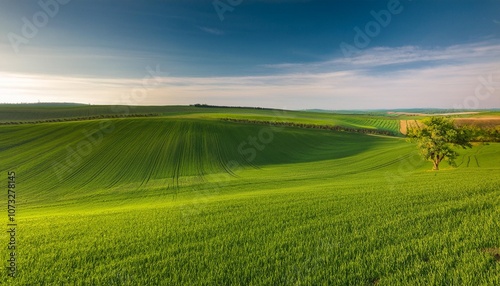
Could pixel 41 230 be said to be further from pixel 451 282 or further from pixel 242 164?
pixel 242 164

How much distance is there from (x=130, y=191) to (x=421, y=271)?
103 feet

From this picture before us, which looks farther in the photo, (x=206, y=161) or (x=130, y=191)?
(x=206, y=161)

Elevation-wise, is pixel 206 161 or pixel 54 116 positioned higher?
pixel 54 116

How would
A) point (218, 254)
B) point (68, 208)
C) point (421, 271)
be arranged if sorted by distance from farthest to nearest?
point (68, 208) < point (218, 254) < point (421, 271)

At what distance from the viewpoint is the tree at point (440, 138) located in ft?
119

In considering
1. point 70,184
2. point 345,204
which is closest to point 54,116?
point 70,184

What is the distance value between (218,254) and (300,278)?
2.57 meters

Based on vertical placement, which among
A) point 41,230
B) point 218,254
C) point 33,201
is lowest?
point 33,201

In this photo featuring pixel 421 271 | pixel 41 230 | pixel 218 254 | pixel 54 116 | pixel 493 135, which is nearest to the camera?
pixel 421 271

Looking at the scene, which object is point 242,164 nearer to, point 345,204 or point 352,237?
point 345,204

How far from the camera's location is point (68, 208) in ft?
83.8

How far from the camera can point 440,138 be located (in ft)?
119

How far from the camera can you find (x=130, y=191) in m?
31.9

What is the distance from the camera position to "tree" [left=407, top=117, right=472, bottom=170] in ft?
119
